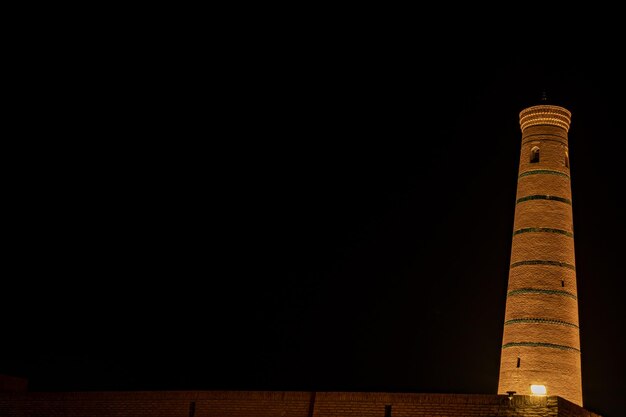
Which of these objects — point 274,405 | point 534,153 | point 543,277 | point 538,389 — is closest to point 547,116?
point 534,153

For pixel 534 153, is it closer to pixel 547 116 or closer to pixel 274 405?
pixel 547 116

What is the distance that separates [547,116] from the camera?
1923 cm

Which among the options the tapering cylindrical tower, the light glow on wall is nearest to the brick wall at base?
the light glow on wall

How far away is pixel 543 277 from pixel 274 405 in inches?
222

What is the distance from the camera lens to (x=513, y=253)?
726 inches

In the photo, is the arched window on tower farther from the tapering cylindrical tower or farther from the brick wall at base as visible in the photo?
the brick wall at base

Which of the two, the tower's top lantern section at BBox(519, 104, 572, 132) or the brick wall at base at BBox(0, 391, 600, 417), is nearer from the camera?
the brick wall at base at BBox(0, 391, 600, 417)

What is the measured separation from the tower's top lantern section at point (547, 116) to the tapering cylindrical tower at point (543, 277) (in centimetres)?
2

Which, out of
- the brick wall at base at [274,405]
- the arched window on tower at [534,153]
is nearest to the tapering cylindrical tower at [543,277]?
the arched window on tower at [534,153]

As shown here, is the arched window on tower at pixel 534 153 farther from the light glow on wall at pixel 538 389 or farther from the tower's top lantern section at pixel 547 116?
the light glow on wall at pixel 538 389

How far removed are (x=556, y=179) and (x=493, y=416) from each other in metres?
6.73

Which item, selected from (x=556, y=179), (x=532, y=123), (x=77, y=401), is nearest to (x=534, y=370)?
(x=556, y=179)

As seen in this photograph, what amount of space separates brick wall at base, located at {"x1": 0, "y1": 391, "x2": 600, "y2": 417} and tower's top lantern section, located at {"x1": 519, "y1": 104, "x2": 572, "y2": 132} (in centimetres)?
618

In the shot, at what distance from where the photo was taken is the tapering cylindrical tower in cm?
1730
